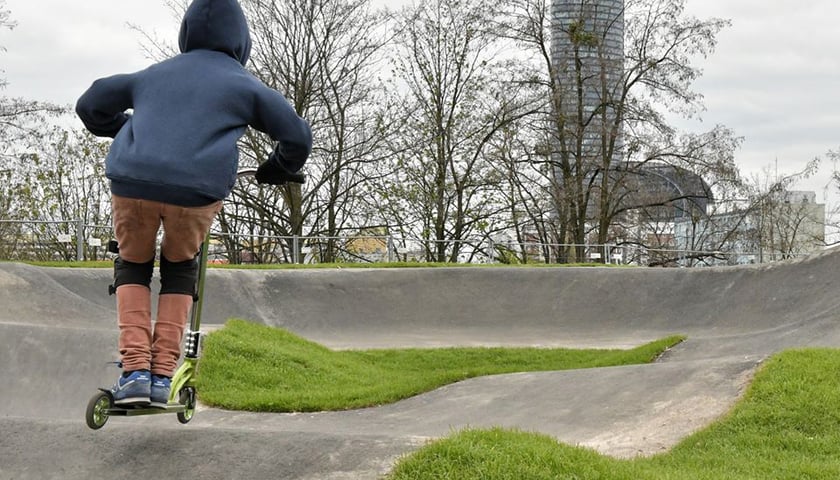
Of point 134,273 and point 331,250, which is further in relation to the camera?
point 331,250

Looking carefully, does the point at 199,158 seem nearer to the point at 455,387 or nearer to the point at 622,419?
the point at 622,419

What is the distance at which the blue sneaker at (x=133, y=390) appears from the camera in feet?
10.8

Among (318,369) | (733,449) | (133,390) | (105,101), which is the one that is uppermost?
(105,101)

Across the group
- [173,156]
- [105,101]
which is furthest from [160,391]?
[105,101]

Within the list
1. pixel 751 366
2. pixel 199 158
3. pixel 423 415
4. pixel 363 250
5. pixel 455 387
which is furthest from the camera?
pixel 363 250

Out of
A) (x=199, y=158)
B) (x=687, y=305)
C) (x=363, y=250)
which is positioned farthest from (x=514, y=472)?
(x=363, y=250)

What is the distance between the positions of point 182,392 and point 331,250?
66.4 feet

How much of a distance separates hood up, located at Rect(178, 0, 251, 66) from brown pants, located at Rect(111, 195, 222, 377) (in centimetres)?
75

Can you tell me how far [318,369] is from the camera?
905cm

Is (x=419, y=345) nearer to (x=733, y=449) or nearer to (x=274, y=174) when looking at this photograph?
(x=733, y=449)

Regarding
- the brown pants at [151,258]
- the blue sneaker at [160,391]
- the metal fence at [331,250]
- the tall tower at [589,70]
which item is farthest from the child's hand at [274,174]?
the tall tower at [589,70]

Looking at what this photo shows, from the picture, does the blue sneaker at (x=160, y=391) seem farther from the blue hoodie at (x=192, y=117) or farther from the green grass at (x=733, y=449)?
Answer: the green grass at (x=733, y=449)

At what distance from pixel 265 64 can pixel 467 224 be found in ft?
29.3

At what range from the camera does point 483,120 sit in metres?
28.2
